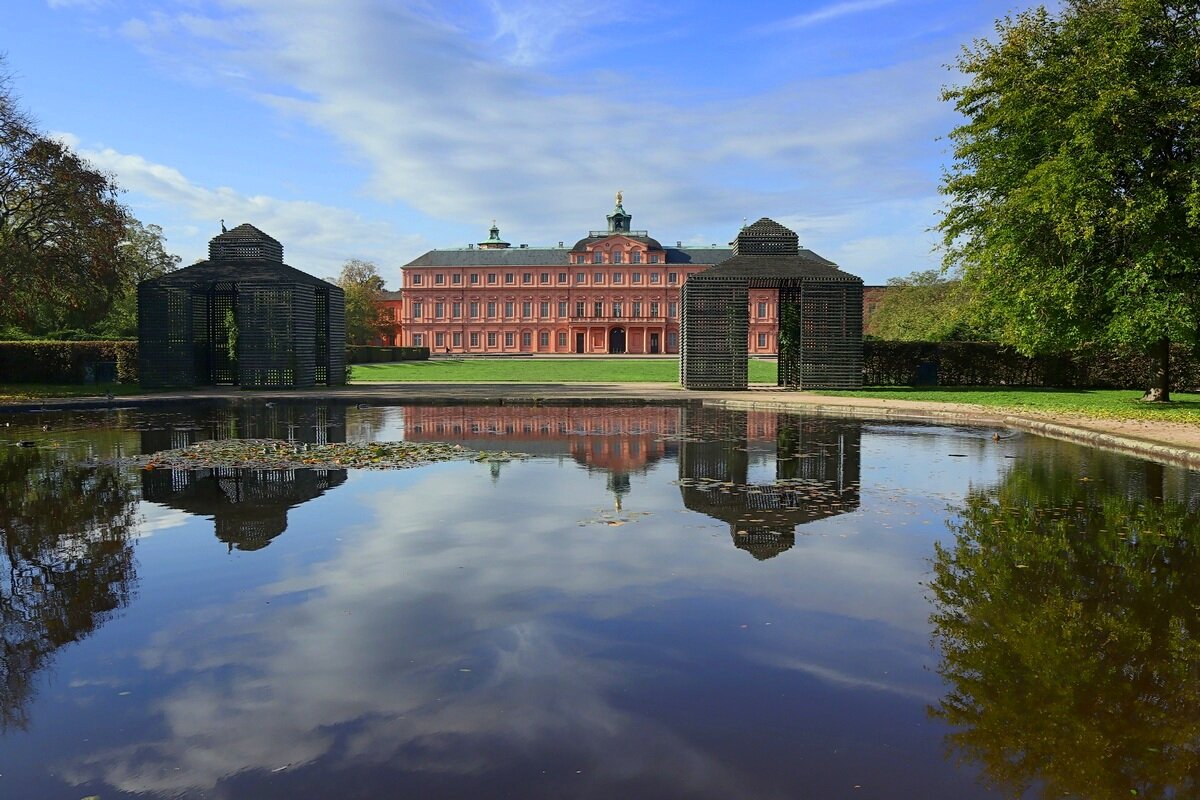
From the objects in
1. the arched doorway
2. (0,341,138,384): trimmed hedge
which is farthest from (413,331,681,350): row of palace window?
(0,341,138,384): trimmed hedge

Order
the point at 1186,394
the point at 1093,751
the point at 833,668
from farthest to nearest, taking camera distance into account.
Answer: the point at 1186,394, the point at 833,668, the point at 1093,751

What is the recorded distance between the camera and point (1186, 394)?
28.0 m

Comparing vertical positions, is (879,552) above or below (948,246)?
below

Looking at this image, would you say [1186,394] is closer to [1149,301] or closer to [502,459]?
[1149,301]

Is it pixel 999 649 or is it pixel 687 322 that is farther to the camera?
pixel 687 322

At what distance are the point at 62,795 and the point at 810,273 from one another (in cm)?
2805

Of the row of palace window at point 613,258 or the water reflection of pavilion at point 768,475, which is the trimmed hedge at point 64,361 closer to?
the water reflection of pavilion at point 768,475

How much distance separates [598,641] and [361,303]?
80.5 m

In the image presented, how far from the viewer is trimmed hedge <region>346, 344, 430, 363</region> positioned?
60916mm

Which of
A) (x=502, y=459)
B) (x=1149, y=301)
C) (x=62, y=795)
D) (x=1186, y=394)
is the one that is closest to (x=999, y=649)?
(x=62, y=795)

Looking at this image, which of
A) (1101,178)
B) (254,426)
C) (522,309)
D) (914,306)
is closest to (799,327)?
(1101,178)

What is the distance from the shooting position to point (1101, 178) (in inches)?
803

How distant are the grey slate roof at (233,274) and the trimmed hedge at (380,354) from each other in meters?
23.1

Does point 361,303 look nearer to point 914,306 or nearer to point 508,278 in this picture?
point 508,278
